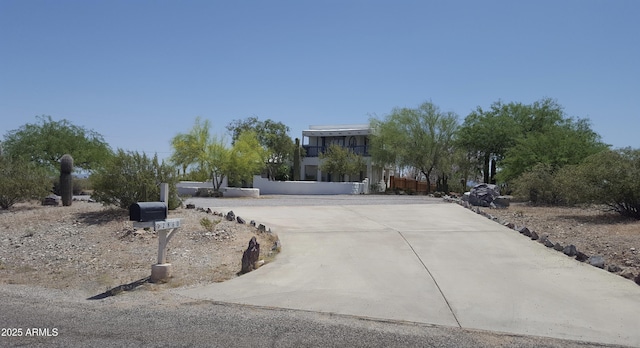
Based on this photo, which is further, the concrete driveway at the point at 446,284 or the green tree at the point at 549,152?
the green tree at the point at 549,152

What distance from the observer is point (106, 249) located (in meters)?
11.8

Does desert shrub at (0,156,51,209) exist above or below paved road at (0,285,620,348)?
above

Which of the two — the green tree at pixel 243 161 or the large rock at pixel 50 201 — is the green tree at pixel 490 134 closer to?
the green tree at pixel 243 161

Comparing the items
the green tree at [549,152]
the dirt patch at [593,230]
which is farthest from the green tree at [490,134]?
the dirt patch at [593,230]

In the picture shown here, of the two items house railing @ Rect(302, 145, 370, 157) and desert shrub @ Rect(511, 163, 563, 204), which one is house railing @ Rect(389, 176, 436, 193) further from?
desert shrub @ Rect(511, 163, 563, 204)

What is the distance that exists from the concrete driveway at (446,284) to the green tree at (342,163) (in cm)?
2984

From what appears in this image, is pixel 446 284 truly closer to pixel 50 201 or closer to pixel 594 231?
pixel 594 231

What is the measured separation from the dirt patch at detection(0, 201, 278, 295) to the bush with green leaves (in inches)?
19.9

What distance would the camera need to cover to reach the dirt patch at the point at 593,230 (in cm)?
1031

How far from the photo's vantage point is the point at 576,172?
58.5 ft

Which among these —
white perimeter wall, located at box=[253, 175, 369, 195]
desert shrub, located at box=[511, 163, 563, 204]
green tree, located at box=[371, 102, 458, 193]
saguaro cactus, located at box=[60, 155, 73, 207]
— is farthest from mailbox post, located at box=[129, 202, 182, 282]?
green tree, located at box=[371, 102, 458, 193]

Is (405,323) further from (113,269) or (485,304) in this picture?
(113,269)

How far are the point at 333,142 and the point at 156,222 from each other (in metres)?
44.0

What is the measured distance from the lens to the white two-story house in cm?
4900
